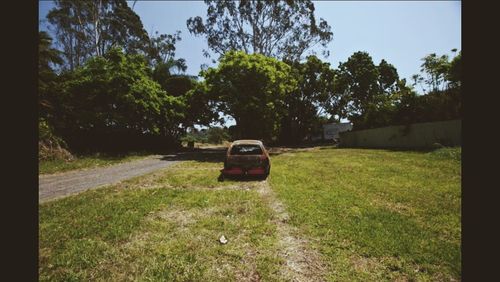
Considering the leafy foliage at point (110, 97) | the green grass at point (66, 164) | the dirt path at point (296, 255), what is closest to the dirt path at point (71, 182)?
the green grass at point (66, 164)

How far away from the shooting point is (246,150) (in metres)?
12.0

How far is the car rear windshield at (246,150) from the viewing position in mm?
11670

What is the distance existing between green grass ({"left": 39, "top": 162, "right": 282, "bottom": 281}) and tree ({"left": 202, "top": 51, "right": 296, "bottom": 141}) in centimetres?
1695

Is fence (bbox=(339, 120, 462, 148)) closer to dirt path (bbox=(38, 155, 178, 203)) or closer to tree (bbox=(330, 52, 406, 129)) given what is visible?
tree (bbox=(330, 52, 406, 129))

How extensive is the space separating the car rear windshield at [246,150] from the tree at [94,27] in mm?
26032

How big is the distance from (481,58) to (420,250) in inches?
176

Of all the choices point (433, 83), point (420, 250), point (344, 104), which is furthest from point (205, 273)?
point (344, 104)

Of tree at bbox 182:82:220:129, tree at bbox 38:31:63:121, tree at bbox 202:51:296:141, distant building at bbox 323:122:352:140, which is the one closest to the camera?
tree at bbox 38:31:63:121

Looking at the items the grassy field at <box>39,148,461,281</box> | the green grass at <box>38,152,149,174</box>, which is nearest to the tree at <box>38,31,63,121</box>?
the green grass at <box>38,152,149,174</box>

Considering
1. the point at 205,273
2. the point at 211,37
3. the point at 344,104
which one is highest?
the point at 211,37

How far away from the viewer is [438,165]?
1268cm

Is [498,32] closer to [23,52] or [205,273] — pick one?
[23,52]

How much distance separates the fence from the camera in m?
19.7

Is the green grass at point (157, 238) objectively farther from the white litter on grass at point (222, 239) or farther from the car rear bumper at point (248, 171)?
the car rear bumper at point (248, 171)
